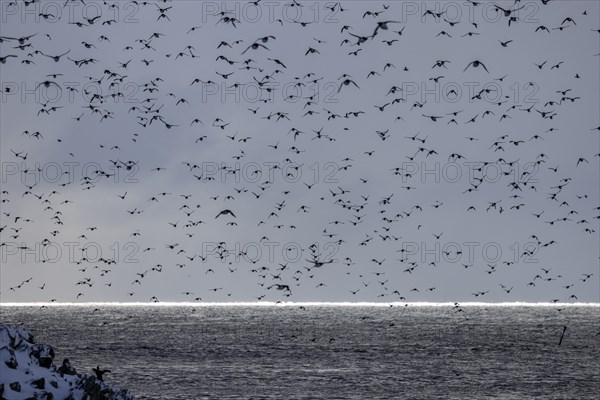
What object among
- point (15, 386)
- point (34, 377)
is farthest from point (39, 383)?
point (15, 386)

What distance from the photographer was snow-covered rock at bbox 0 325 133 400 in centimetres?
1681

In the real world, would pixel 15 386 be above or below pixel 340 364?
above

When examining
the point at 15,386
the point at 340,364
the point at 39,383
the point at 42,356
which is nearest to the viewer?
the point at 15,386

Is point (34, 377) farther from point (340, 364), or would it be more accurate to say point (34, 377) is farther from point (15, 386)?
point (340, 364)

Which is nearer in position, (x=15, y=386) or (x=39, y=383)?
(x=15, y=386)

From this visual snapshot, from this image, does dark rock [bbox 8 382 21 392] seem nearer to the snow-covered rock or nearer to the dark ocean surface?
the snow-covered rock

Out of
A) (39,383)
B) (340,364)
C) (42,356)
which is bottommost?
(340,364)

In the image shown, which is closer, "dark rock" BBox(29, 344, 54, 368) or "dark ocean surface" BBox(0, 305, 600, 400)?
"dark rock" BBox(29, 344, 54, 368)

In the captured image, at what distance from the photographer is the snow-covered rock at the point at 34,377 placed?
16.8 meters

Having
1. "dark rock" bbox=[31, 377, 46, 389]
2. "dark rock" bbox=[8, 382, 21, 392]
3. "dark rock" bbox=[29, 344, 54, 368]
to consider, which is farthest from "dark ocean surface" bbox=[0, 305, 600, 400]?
"dark rock" bbox=[8, 382, 21, 392]

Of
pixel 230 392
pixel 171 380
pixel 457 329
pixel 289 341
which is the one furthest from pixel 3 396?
pixel 457 329

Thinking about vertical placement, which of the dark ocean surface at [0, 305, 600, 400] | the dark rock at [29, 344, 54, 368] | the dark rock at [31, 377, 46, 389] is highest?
the dark rock at [29, 344, 54, 368]

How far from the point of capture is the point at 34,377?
17.5 meters

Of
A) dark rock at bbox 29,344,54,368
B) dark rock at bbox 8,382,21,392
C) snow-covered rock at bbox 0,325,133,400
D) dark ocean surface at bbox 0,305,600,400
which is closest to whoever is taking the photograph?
dark rock at bbox 8,382,21,392
